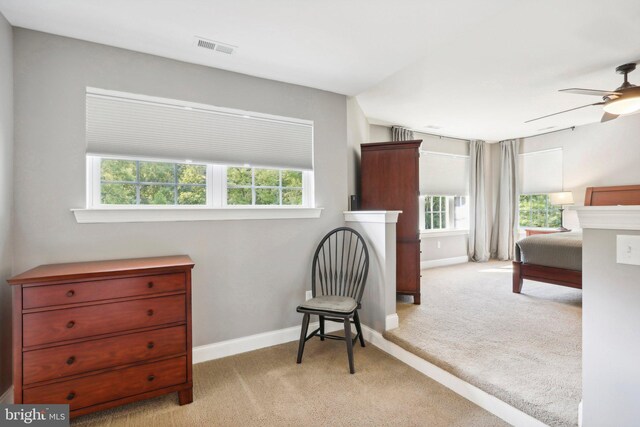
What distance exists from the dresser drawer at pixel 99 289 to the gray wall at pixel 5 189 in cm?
44

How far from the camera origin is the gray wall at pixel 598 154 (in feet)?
14.7

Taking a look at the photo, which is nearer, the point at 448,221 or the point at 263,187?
the point at 263,187

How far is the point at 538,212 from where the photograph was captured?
575 cm

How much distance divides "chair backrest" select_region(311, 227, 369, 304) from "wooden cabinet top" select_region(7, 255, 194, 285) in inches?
49.2

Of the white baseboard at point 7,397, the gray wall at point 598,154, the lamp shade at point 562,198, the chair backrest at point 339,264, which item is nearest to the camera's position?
the white baseboard at point 7,397

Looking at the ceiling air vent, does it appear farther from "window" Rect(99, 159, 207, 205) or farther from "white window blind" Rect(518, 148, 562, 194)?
"white window blind" Rect(518, 148, 562, 194)

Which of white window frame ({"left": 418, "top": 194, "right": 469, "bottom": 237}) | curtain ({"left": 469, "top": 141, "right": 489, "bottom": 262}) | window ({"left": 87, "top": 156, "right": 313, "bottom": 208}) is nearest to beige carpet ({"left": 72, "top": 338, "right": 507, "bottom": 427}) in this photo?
window ({"left": 87, "top": 156, "right": 313, "bottom": 208})

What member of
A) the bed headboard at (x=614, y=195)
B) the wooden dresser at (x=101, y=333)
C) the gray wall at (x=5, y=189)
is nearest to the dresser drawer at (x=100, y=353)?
the wooden dresser at (x=101, y=333)

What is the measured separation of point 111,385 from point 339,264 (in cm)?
196

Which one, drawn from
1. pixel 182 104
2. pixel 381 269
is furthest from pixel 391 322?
pixel 182 104

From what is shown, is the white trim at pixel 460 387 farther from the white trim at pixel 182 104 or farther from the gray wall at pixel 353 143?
the white trim at pixel 182 104

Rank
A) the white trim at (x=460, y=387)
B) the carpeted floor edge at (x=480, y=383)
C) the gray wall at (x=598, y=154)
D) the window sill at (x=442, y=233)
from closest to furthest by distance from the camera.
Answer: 1. the carpeted floor edge at (x=480, y=383)
2. the white trim at (x=460, y=387)
3. the gray wall at (x=598, y=154)
4. the window sill at (x=442, y=233)

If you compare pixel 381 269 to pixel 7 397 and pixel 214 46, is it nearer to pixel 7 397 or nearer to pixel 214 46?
pixel 214 46

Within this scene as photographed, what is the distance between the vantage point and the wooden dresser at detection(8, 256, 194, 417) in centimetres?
154
